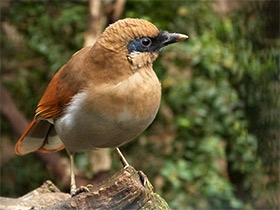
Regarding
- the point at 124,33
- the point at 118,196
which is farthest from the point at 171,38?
the point at 118,196

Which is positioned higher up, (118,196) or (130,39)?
(130,39)

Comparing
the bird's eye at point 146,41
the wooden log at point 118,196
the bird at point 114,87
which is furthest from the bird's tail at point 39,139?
the bird's eye at point 146,41

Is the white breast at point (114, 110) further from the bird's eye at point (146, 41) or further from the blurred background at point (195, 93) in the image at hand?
the blurred background at point (195, 93)

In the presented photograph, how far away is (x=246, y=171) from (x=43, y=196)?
2.05 metres

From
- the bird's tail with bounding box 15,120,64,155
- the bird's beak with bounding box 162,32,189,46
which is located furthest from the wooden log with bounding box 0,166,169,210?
the bird's tail with bounding box 15,120,64,155

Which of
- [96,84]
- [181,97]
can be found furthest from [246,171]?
[96,84]

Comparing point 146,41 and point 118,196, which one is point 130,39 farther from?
point 118,196

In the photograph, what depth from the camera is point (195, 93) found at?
14.5ft

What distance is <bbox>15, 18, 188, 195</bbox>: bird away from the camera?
8.57ft

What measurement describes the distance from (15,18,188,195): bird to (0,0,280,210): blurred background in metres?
1.29

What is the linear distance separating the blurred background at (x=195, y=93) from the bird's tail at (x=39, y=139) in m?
0.93

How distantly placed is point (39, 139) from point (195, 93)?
5.07ft

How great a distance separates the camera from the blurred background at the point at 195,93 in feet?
14.1

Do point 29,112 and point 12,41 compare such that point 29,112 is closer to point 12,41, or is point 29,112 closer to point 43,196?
point 12,41
